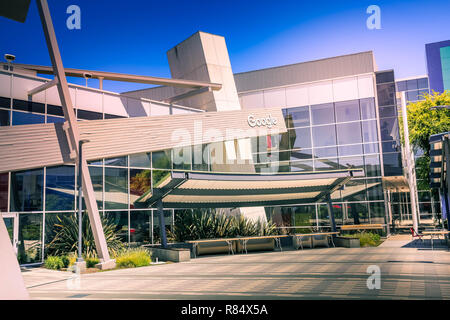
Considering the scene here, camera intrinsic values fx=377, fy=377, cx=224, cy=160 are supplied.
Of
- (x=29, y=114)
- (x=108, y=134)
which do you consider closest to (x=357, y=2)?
(x=108, y=134)

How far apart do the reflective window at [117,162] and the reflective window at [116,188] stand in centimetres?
26

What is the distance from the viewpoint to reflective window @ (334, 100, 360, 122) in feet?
85.0

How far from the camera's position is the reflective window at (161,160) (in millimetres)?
21925

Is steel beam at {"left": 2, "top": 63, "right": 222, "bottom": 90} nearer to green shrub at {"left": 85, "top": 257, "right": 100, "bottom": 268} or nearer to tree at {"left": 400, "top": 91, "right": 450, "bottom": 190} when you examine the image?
green shrub at {"left": 85, "top": 257, "right": 100, "bottom": 268}

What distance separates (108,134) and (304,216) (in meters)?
15.1

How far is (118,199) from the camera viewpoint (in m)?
19.5

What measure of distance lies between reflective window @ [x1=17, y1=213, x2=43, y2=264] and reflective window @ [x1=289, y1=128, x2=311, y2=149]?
17479mm

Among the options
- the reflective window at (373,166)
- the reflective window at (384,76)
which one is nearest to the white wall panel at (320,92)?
the reflective window at (384,76)

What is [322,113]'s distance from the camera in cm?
2675

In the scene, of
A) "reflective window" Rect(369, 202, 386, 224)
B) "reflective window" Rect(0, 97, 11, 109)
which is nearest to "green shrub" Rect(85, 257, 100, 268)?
"reflective window" Rect(0, 97, 11, 109)

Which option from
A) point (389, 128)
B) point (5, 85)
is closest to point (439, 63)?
point (389, 128)

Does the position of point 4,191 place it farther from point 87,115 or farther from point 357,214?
point 357,214
